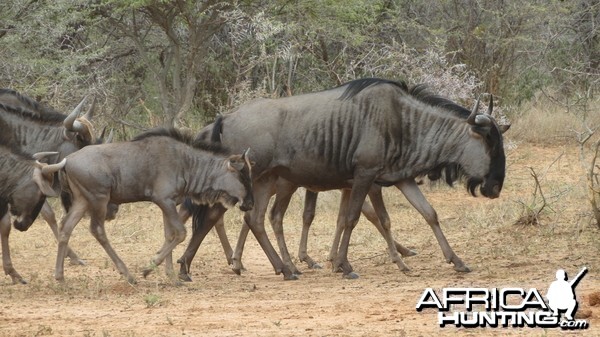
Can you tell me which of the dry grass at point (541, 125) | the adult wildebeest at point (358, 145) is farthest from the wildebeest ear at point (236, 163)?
the dry grass at point (541, 125)

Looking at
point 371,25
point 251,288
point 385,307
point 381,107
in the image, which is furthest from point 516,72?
point 385,307

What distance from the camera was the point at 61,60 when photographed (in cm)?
1758

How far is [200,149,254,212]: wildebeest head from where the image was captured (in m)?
10.6

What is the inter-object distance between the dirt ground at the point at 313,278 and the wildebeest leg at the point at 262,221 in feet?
0.75

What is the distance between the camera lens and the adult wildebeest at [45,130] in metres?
12.1

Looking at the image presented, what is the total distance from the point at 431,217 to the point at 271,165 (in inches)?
61.7

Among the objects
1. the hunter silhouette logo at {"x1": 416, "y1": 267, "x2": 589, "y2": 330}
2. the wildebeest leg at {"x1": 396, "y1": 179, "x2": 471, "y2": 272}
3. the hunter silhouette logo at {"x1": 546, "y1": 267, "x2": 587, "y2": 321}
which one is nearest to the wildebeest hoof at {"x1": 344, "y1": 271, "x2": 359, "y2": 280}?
the wildebeest leg at {"x1": 396, "y1": 179, "x2": 471, "y2": 272}

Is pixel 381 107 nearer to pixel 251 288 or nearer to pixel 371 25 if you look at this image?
pixel 251 288

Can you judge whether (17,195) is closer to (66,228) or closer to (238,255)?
(66,228)

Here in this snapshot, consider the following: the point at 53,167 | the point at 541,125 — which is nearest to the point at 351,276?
the point at 53,167

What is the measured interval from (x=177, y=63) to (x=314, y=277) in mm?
8320

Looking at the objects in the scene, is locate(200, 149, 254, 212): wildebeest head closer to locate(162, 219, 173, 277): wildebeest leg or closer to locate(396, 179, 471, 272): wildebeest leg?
locate(162, 219, 173, 277): wildebeest leg

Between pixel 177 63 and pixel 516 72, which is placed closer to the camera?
pixel 177 63

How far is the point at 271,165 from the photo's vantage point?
11039 mm
